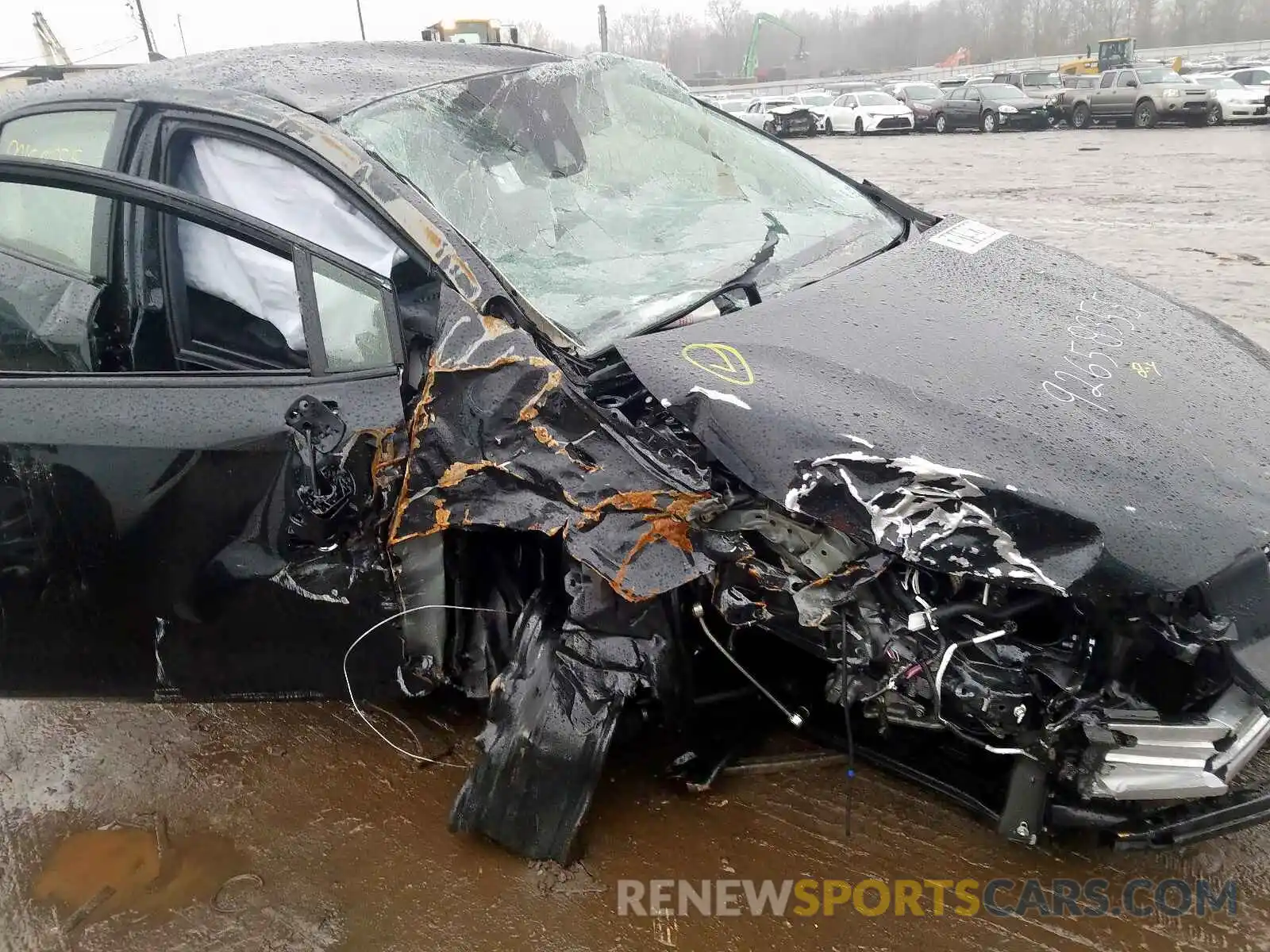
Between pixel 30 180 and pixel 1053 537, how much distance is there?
2360 millimetres

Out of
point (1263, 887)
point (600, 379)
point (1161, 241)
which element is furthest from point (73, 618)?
point (1161, 241)

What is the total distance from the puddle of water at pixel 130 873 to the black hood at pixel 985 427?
1.67 m

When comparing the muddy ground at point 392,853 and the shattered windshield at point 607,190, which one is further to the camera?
the shattered windshield at point 607,190

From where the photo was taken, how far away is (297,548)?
7.21ft

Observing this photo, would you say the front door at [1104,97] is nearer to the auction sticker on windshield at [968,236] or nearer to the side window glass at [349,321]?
the auction sticker on windshield at [968,236]

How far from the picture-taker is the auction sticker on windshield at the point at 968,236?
2.90m

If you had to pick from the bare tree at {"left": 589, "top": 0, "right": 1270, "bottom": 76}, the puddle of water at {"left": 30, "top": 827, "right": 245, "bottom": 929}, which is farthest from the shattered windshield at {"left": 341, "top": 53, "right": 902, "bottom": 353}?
the bare tree at {"left": 589, "top": 0, "right": 1270, "bottom": 76}

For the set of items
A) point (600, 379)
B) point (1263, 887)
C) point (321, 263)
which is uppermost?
point (321, 263)

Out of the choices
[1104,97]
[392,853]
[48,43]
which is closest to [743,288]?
[392,853]

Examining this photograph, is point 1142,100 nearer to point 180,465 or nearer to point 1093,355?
point 1093,355

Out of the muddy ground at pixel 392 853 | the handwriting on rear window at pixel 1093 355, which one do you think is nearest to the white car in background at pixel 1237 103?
the handwriting on rear window at pixel 1093 355

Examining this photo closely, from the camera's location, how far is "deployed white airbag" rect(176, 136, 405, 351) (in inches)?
90.8

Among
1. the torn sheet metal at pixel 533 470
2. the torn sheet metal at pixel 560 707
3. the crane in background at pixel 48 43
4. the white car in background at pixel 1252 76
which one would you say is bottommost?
the torn sheet metal at pixel 560 707

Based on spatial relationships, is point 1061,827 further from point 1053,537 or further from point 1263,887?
point 1053,537
